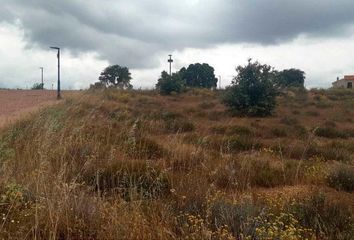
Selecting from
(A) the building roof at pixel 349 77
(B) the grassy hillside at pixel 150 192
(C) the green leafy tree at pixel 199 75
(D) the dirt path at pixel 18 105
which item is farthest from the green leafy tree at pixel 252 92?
(A) the building roof at pixel 349 77

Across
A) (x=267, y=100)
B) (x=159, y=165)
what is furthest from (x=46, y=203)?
(x=267, y=100)

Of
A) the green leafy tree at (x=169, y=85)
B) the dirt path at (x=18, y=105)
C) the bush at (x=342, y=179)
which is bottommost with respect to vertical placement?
the bush at (x=342, y=179)

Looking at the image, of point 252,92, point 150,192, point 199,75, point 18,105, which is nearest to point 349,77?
point 199,75

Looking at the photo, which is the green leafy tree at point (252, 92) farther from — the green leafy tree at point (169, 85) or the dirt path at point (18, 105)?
the green leafy tree at point (169, 85)

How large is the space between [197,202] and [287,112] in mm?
22235

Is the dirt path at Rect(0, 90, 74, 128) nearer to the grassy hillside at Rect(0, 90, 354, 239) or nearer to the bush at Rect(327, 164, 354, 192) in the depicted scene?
the grassy hillside at Rect(0, 90, 354, 239)

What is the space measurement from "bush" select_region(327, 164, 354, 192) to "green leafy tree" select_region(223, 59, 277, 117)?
1666 centimetres

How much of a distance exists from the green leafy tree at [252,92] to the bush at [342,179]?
16661 mm

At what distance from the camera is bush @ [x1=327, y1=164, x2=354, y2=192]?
19.6 ft

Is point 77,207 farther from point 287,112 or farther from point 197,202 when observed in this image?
point 287,112

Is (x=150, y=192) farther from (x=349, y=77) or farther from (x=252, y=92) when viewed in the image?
(x=349, y=77)

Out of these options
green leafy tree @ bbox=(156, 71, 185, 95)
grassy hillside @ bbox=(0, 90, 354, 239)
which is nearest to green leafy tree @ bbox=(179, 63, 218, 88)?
green leafy tree @ bbox=(156, 71, 185, 95)

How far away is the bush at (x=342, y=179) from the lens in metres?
5.98

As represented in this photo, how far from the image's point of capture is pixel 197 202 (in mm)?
4121
